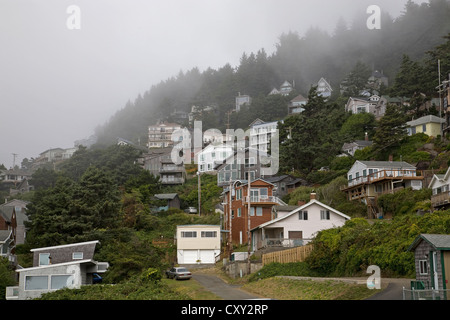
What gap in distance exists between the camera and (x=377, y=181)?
Answer: 203 feet

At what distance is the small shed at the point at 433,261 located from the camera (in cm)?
2427

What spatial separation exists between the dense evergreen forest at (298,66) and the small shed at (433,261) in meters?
107

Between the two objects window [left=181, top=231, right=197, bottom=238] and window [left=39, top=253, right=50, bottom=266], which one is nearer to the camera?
window [left=39, top=253, right=50, bottom=266]

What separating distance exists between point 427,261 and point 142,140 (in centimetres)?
14993

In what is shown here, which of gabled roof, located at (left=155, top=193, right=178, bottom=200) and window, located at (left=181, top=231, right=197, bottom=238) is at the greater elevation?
gabled roof, located at (left=155, top=193, right=178, bottom=200)

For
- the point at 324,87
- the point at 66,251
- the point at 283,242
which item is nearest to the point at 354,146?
the point at 283,242

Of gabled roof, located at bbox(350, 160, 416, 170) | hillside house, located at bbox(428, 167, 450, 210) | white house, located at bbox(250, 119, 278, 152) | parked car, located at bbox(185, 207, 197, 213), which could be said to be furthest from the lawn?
white house, located at bbox(250, 119, 278, 152)

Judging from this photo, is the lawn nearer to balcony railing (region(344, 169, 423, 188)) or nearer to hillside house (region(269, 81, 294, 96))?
balcony railing (region(344, 169, 423, 188))

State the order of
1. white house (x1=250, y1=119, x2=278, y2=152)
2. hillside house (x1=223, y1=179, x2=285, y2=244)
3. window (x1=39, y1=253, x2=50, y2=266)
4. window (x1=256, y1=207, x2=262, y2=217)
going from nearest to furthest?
window (x1=39, y1=253, x2=50, y2=266) < hillside house (x1=223, y1=179, x2=285, y2=244) < window (x1=256, y1=207, x2=262, y2=217) < white house (x1=250, y1=119, x2=278, y2=152)

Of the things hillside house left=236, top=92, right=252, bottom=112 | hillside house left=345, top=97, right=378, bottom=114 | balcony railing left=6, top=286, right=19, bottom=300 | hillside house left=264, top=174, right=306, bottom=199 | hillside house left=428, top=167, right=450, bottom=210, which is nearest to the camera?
balcony railing left=6, top=286, right=19, bottom=300

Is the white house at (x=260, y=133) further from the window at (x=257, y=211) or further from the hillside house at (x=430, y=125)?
the window at (x=257, y=211)

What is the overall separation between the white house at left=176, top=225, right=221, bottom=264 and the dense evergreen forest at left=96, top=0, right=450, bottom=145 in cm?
8142

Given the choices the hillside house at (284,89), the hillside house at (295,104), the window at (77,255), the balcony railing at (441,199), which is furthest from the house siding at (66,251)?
the hillside house at (284,89)

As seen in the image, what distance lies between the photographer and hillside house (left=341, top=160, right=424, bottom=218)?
59844mm
